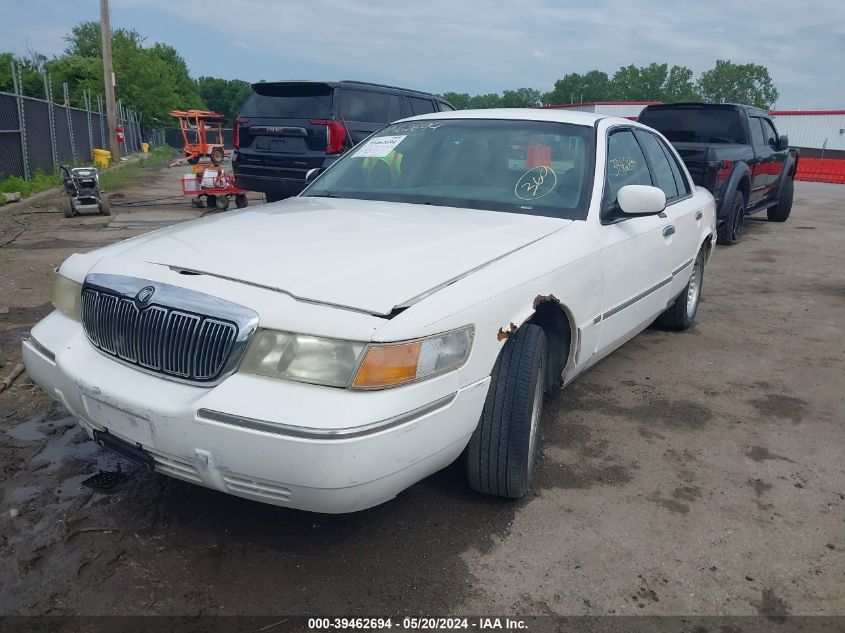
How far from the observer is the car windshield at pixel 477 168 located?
11.8 ft

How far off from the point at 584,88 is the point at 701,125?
12009 centimetres

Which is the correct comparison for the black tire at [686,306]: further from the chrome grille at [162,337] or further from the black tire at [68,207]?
the black tire at [68,207]

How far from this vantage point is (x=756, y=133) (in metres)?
10.1

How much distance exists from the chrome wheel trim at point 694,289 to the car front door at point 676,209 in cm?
33

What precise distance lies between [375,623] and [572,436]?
1.70 metres

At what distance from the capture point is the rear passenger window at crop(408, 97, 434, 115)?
1169cm

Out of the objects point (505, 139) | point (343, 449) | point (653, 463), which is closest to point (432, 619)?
point (343, 449)

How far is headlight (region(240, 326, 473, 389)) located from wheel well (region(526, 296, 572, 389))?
1.04 meters

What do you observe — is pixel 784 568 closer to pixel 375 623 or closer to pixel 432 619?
pixel 432 619

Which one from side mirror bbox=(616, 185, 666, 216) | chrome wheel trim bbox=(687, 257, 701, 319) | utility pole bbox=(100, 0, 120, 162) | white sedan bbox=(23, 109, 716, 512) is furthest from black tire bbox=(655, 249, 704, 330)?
utility pole bbox=(100, 0, 120, 162)

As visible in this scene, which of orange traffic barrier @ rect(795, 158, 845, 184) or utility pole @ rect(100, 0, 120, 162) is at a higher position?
utility pole @ rect(100, 0, 120, 162)

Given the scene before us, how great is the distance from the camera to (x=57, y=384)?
107 inches

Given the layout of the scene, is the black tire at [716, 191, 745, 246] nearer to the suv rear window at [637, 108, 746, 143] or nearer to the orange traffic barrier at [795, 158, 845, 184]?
the suv rear window at [637, 108, 746, 143]

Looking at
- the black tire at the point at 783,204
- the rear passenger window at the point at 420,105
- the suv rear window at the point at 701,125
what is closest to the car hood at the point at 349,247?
the suv rear window at the point at 701,125
